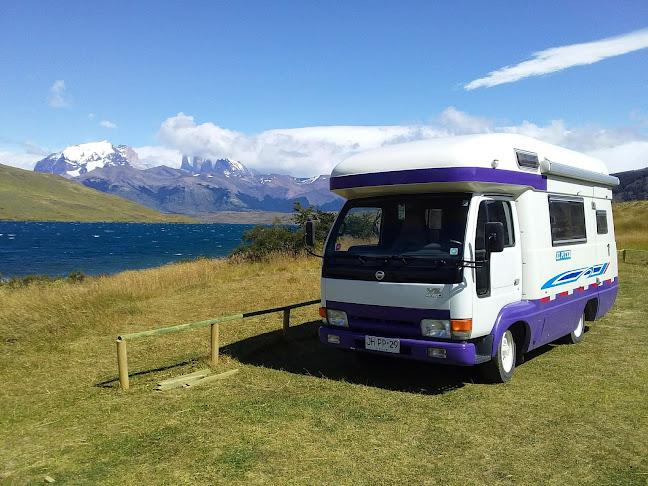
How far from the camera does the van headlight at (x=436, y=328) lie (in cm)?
634

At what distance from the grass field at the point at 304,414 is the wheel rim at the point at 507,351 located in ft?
0.84

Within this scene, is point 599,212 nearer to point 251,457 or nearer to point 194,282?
point 251,457

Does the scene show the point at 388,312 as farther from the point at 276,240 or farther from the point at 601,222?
the point at 276,240

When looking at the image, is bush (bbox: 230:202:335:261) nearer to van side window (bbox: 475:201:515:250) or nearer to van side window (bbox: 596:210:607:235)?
van side window (bbox: 596:210:607:235)

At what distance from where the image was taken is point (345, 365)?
26.9 feet

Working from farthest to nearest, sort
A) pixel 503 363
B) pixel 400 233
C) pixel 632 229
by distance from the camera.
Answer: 1. pixel 632 229
2. pixel 503 363
3. pixel 400 233

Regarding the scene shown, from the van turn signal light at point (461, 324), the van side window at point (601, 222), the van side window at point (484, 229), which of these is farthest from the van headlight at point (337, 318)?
the van side window at point (601, 222)

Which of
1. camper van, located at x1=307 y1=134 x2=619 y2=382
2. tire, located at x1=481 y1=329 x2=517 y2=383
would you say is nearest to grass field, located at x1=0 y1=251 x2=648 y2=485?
tire, located at x1=481 y1=329 x2=517 y2=383

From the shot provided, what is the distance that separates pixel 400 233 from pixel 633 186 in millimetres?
135275

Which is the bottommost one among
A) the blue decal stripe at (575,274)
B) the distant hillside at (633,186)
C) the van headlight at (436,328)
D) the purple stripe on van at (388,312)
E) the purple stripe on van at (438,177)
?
the van headlight at (436,328)

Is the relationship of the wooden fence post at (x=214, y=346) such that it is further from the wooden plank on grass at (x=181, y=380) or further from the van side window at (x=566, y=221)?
the van side window at (x=566, y=221)

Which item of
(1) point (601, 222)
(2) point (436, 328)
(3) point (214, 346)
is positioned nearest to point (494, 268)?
(2) point (436, 328)

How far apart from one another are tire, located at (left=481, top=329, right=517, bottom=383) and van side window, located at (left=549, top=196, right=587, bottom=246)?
1.72 meters

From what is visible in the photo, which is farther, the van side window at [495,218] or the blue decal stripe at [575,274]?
the blue decal stripe at [575,274]
